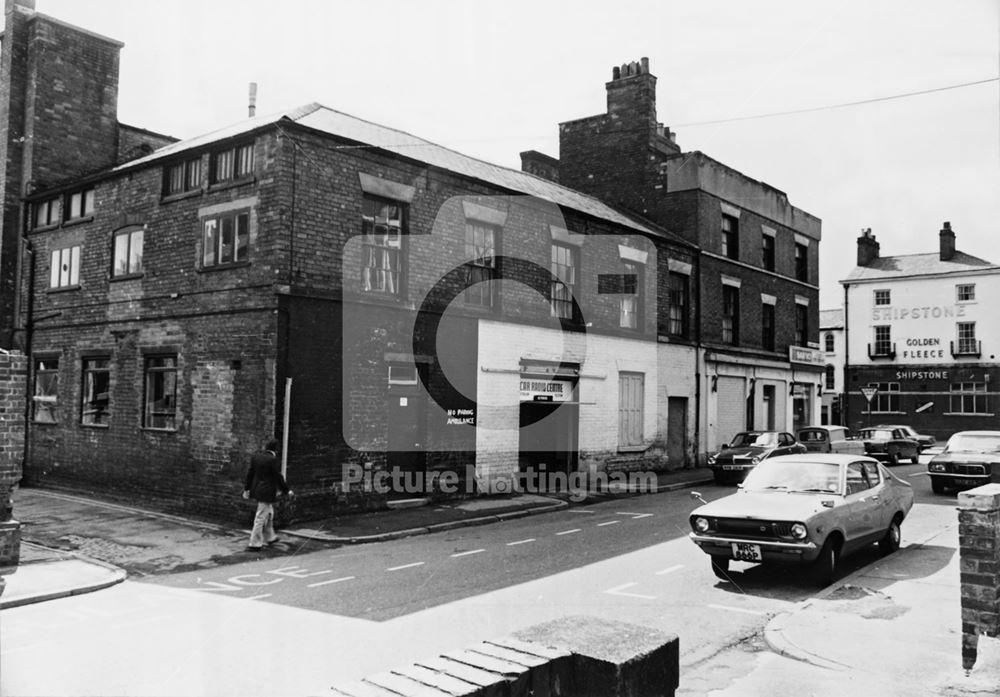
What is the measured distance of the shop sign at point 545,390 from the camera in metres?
19.2

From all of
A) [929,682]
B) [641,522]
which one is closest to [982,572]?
[929,682]

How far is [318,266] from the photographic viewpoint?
14742mm

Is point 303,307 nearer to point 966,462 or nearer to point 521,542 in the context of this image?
point 521,542

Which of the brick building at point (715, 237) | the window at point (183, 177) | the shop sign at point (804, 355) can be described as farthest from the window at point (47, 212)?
the shop sign at point (804, 355)

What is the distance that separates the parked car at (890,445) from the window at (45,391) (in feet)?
89.2

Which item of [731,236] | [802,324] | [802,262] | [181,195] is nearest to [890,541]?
[181,195]

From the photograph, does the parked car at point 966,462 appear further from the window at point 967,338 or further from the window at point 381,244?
the window at point 967,338

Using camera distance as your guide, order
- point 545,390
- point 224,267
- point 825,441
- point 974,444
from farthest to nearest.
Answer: point 825,441 < point 545,390 < point 974,444 < point 224,267

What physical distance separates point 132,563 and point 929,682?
1026cm

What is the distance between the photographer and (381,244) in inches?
629

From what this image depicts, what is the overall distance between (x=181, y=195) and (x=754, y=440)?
16.7 m

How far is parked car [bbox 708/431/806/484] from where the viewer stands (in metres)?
21.0

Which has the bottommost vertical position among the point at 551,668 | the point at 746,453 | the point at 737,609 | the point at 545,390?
the point at 737,609

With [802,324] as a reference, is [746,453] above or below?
below
